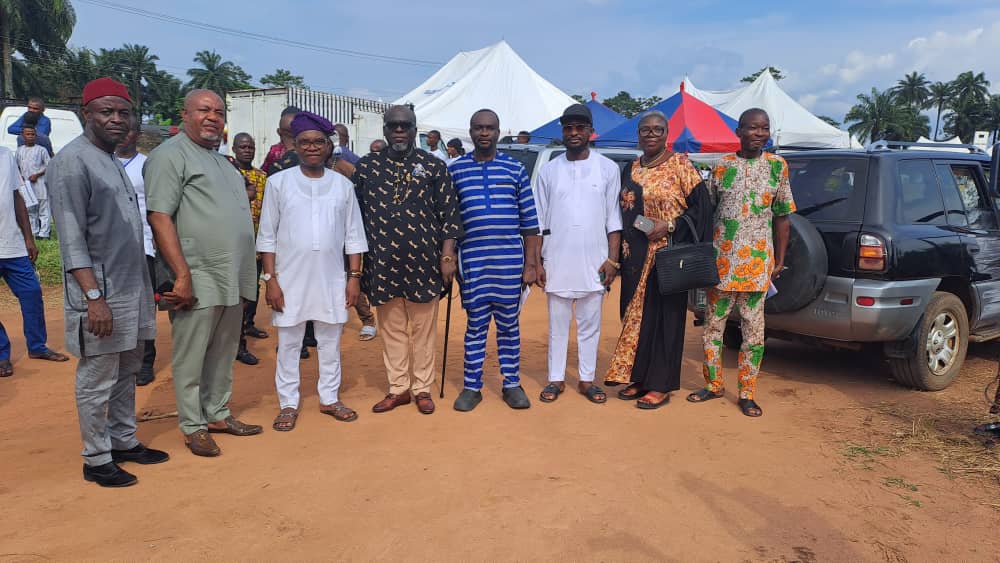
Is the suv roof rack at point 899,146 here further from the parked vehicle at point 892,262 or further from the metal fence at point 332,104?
the metal fence at point 332,104

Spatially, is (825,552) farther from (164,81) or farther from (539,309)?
(164,81)

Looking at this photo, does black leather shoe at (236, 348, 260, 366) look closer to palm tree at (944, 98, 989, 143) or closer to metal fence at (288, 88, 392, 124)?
metal fence at (288, 88, 392, 124)

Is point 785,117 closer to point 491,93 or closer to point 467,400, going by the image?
point 491,93

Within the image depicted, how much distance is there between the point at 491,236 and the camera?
4.49 meters

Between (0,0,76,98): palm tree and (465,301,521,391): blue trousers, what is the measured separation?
30.9 meters

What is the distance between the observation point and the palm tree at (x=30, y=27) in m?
27.8

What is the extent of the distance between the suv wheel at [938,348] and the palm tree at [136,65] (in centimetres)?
5961

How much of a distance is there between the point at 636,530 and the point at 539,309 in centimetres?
536

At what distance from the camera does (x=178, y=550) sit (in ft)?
9.13

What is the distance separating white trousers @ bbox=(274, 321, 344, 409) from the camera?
429cm

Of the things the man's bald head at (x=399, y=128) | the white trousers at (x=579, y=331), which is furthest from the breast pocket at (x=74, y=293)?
the white trousers at (x=579, y=331)

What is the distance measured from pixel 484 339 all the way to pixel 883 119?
61.3 metres

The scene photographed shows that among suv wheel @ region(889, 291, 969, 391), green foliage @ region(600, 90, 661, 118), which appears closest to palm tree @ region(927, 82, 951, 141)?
green foliage @ region(600, 90, 661, 118)

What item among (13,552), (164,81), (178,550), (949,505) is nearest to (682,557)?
(949,505)
